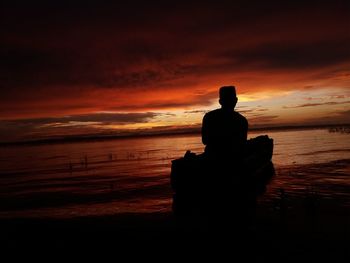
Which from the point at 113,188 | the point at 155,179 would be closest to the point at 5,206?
the point at 113,188

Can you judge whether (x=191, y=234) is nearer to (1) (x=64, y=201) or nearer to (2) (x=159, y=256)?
(2) (x=159, y=256)

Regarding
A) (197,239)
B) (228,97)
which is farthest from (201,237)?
(228,97)

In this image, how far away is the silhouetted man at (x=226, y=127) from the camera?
6.56m

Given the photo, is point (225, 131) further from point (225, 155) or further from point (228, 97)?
point (228, 97)

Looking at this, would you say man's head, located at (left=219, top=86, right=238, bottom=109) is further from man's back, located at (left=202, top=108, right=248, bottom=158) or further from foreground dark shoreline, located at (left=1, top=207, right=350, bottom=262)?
foreground dark shoreline, located at (left=1, top=207, right=350, bottom=262)

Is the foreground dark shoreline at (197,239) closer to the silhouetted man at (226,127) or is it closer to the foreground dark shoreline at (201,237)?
the foreground dark shoreline at (201,237)

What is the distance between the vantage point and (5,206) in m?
16.3

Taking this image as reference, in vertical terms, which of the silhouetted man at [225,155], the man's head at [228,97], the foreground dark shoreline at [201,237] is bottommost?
the foreground dark shoreline at [201,237]

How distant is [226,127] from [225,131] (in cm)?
8

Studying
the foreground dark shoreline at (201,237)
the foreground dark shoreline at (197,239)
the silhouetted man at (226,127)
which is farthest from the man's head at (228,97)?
the foreground dark shoreline at (197,239)

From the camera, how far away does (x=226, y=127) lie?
6.56 metres

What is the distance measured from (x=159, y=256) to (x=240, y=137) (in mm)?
2768

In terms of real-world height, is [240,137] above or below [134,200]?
above

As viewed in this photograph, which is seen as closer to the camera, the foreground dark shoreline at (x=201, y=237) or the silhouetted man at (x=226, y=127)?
the foreground dark shoreline at (x=201, y=237)
